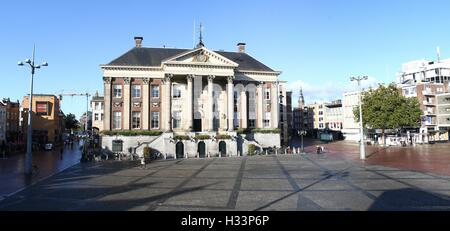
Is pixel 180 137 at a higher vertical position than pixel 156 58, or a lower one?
lower

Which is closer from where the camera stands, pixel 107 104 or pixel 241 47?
pixel 107 104

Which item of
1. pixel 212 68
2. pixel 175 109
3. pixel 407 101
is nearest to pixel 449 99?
Answer: pixel 407 101

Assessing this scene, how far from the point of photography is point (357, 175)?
2892 centimetres

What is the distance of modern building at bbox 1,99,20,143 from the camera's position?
80750mm

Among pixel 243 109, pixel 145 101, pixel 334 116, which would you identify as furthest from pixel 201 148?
pixel 334 116

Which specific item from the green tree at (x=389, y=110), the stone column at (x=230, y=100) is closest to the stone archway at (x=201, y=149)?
the stone column at (x=230, y=100)

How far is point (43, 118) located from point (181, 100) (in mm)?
56496

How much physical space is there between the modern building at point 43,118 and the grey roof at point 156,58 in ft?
160

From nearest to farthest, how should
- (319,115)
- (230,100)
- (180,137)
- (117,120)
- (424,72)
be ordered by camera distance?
(180,137)
(117,120)
(230,100)
(424,72)
(319,115)

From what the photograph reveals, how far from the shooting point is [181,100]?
61156 millimetres

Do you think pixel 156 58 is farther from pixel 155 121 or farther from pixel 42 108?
pixel 42 108

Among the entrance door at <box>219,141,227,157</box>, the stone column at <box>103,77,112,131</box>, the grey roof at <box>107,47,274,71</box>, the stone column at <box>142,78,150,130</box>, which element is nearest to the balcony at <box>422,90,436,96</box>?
the grey roof at <box>107,47,274,71</box>

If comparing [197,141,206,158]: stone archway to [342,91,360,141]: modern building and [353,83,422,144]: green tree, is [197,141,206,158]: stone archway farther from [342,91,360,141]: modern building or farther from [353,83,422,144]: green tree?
[342,91,360,141]: modern building

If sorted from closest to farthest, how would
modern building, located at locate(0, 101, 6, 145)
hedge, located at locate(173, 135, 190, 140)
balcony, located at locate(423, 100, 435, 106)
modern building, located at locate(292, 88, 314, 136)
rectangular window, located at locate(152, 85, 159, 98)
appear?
hedge, located at locate(173, 135, 190, 140), rectangular window, located at locate(152, 85, 159, 98), modern building, located at locate(0, 101, 6, 145), balcony, located at locate(423, 100, 435, 106), modern building, located at locate(292, 88, 314, 136)
